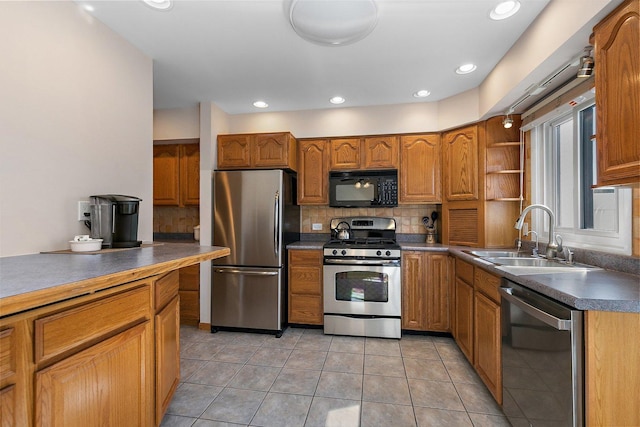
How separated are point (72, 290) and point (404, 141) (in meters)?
3.15

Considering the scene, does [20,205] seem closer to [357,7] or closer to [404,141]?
[357,7]

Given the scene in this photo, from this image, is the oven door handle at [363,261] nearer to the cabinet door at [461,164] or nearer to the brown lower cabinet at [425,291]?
the brown lower cabinet at [425,291]

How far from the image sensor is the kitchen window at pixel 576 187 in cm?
168

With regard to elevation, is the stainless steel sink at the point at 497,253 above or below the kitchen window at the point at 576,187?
below

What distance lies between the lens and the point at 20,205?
1.41 m

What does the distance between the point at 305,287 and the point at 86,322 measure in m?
2.27

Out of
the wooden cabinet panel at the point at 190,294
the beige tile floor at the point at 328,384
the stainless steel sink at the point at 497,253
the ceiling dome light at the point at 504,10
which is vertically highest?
the ceiling dome light at the point at 504,10

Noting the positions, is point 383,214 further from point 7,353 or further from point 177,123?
point 7,353

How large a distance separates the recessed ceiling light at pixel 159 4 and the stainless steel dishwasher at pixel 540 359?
2541 mm

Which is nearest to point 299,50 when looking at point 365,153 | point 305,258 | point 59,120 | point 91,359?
point 365,153

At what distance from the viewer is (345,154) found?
336 cm

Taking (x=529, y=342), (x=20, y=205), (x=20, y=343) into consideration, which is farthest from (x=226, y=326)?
(x=529, y=342)

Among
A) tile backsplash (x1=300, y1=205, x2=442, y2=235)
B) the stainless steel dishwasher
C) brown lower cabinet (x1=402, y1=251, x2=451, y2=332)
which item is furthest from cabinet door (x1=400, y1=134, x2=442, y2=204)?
the stainless steel dishwasher

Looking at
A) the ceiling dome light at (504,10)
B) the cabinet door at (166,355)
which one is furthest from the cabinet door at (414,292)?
the cabinet door at (166,355)
